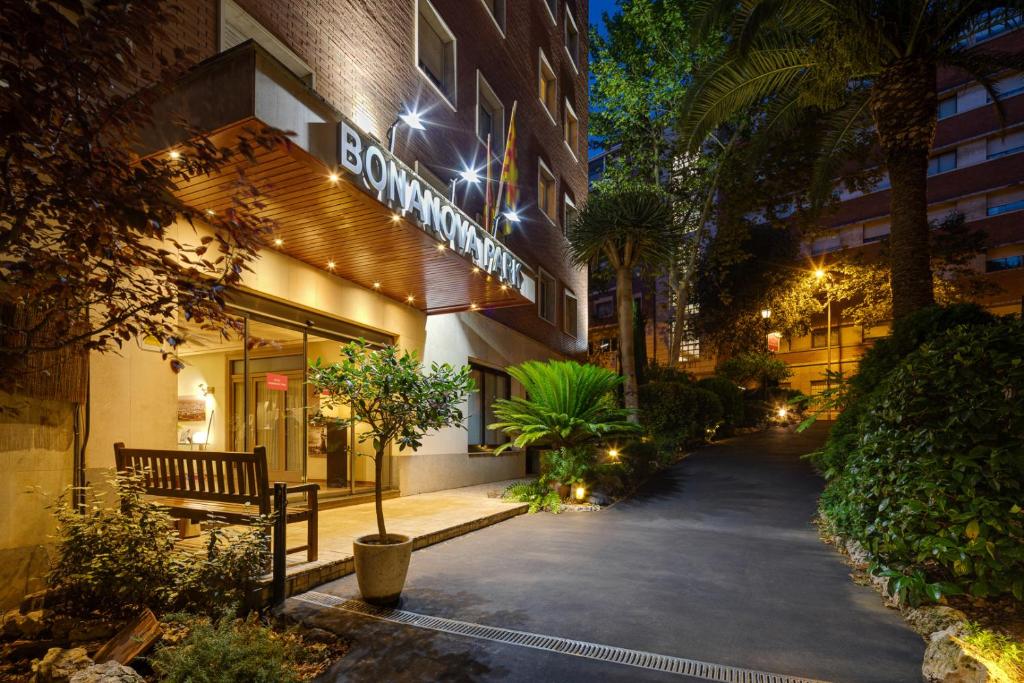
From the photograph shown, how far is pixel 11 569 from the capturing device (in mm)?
4602

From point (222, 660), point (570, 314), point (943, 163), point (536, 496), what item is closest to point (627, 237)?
point (536, 496)

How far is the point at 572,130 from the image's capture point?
21.3m

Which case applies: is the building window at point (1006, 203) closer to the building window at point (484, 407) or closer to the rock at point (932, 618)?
the building window at point (484, 407)

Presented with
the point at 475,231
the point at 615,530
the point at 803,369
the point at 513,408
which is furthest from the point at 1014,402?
the point at 803,369

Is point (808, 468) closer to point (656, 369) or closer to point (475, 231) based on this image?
point (656, 369)

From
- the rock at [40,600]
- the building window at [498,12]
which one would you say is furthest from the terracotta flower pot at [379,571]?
the building window at [498,12]

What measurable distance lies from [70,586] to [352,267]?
554 centimetres

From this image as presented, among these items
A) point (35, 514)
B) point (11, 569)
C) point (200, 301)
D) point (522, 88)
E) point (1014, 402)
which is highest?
point (522, 88)

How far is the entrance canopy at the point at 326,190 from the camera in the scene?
5.04 m

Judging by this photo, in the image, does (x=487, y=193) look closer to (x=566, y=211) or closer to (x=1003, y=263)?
(x=566, y=211)

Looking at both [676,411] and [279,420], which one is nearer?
[279,420]

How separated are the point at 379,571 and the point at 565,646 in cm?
171

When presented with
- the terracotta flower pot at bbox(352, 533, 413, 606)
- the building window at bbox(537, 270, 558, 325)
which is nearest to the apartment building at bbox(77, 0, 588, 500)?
the building window at bbox(537, 270, 558, 325)

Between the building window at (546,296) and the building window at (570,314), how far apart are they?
127 centimetres
